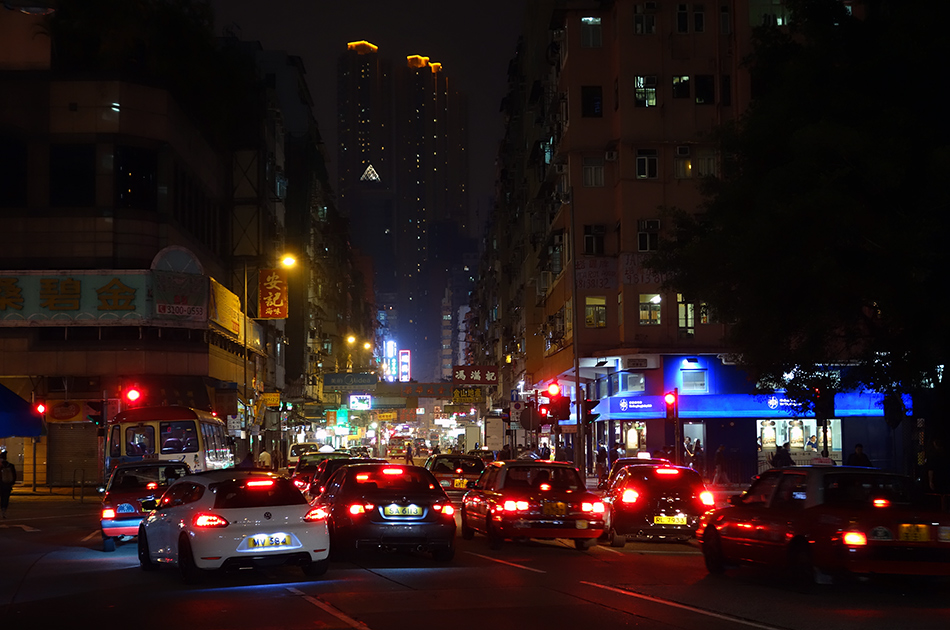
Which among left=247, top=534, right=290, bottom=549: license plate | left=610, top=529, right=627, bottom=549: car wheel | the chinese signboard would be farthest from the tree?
the chinese signboard

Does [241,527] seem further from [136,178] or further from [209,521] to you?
[136,178]

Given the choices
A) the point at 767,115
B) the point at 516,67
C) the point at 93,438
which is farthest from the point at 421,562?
the point at 516,67

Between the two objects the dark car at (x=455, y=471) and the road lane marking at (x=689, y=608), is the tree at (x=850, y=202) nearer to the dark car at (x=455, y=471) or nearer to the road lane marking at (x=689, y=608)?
the road lane marking at (x=689, y=608)

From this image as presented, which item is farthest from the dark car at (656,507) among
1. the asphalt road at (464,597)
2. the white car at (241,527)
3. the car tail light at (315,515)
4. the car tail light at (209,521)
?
the car tail light at (209,521)

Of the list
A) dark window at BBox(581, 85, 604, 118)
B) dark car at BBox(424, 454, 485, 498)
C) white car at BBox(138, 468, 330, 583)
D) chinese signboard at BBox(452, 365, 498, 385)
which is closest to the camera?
white car at BBox(138, 468, 330, 583)

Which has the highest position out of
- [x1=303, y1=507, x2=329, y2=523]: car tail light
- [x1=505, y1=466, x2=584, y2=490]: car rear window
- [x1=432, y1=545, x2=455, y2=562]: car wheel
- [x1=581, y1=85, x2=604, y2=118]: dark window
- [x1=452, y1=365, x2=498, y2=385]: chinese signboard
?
[x1=581, y1=85, x2=604, y2=118]: dark window

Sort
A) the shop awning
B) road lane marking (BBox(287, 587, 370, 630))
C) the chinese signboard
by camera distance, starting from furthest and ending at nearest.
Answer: the chinese signboard, the shop awning, road lane marking (BBox(287, 587, 370, 630))

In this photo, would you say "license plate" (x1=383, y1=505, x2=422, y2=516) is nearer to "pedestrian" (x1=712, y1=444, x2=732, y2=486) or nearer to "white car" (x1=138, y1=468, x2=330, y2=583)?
"white car" (x1=138, y1=468, x2=330, y2=583)

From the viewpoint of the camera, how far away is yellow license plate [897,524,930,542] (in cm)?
1354

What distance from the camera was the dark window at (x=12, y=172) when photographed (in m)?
48.6

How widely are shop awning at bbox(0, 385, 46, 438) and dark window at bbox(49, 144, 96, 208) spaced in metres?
27.5

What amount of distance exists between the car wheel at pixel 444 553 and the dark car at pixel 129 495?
6.09 metres

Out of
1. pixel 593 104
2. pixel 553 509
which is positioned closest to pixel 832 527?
pixel 553 509

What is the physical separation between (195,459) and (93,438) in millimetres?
14139
